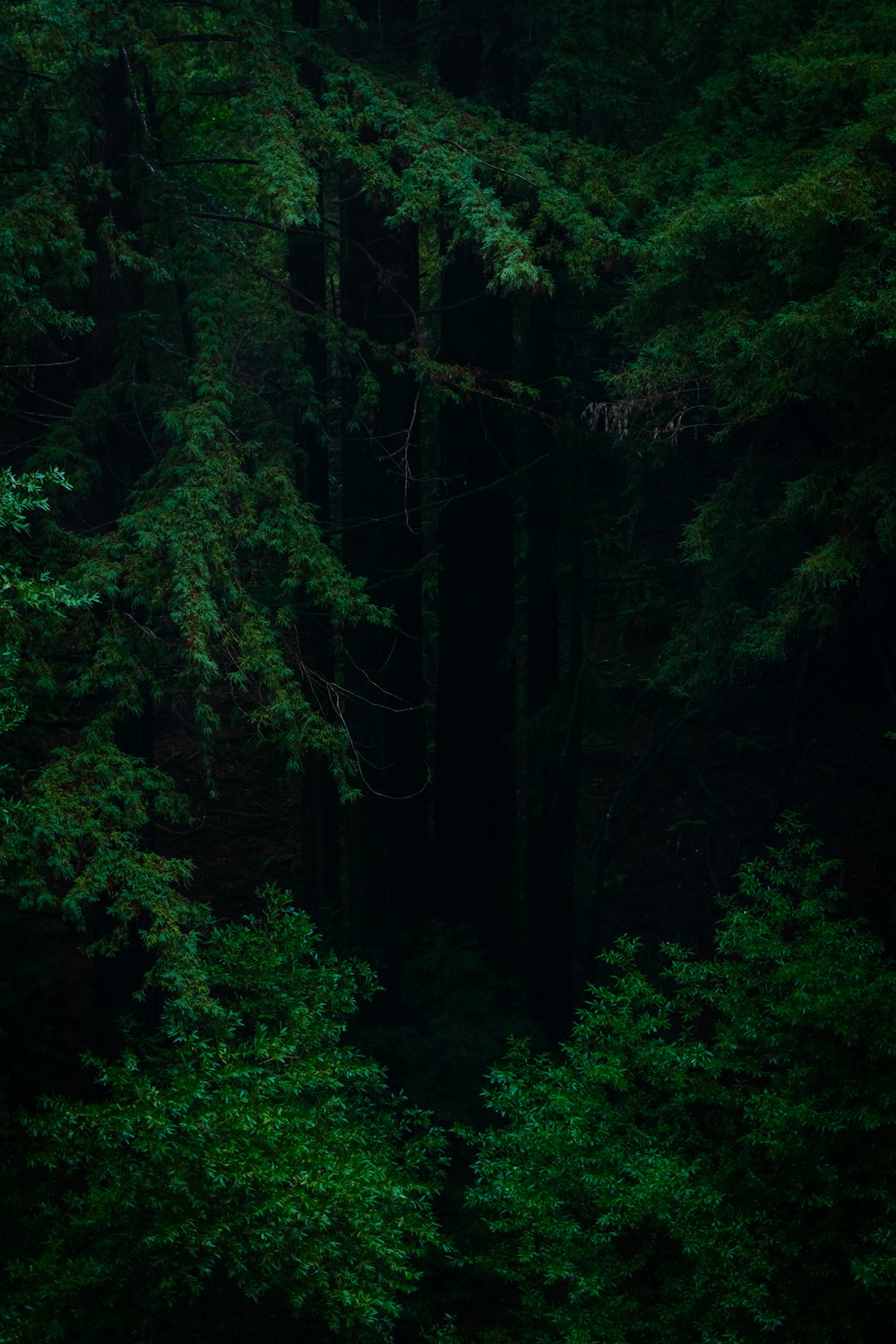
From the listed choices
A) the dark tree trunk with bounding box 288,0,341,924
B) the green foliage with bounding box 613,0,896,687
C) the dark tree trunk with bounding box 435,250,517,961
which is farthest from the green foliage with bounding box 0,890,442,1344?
the dark tree trunk with bounding box 435,250,517,961

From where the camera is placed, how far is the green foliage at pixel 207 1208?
5.64 meters

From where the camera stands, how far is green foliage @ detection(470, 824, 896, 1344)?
612 cm

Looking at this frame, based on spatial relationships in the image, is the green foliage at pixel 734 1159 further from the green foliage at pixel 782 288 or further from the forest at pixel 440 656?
the green foliage at pixel 782 288

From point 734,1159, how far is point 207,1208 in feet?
9.29

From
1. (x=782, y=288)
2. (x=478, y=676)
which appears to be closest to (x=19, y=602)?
(x=782, y=288)

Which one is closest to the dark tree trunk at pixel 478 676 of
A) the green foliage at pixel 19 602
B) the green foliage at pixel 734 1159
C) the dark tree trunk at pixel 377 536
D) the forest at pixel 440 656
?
the forest at pixel 440 656

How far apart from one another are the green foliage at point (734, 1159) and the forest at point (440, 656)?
33mm

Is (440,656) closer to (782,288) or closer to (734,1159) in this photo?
(782,288)

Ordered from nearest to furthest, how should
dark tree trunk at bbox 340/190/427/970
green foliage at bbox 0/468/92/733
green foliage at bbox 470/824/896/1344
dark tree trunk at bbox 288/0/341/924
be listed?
1. green foliage at bbox 0/468/92/733
2. green foliage at bbox 470/824/896/1344
3. dark tree trunk at bbox 340/190/427/970
4. dark tree trunk at bbox 288/0/341/924

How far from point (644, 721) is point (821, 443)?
8224mm

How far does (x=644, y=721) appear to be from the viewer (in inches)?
653

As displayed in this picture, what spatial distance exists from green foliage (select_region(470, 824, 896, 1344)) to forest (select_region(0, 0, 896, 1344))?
Result: 0.11ft

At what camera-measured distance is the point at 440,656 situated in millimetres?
12859

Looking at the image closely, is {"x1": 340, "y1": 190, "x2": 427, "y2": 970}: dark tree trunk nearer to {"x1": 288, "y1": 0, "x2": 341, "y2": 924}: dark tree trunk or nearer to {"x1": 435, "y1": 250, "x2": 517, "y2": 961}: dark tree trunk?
{"x1": 288, "y1": 0, "x2": 341, "y2": 924}: dark tree trunk
